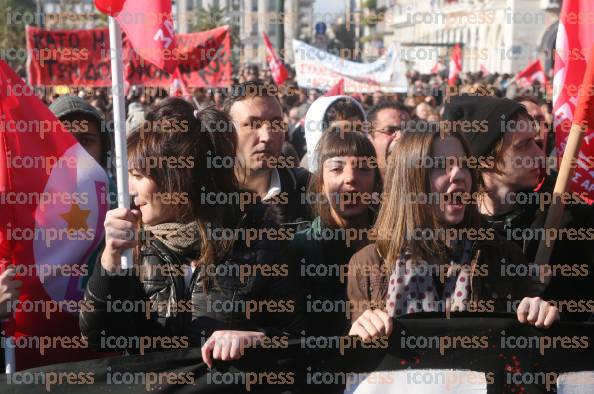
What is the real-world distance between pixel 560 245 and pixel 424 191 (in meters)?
0.93

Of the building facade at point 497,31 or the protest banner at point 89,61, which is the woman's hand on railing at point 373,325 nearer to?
the protest banner at point 89,61

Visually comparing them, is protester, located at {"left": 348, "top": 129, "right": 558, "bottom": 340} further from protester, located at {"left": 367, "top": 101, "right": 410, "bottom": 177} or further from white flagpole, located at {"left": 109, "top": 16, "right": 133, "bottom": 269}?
protester, located at {"left": 367, "top": 101, "right": 410, "bottom": 177}

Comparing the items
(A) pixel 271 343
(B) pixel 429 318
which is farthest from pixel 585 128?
(A) pixel 271 343

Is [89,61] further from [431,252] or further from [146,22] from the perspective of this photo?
[431,252]

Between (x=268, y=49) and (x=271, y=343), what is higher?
(x=268, y=49)

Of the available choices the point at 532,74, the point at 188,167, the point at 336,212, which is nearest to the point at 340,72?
the point at 532,74

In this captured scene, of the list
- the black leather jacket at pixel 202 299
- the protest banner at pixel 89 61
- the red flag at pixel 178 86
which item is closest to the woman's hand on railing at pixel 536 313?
the black leather jacket at pixel 202 299

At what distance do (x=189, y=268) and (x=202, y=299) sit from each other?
4.8 inches

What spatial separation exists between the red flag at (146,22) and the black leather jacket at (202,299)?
0.88 metres

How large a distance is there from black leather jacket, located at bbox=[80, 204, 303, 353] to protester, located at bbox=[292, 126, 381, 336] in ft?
1.55

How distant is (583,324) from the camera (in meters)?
2.93

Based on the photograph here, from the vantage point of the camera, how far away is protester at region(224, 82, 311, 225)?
14.9 ft

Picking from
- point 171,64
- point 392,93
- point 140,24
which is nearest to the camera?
point 140,24

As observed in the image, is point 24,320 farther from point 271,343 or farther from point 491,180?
point 491,180
